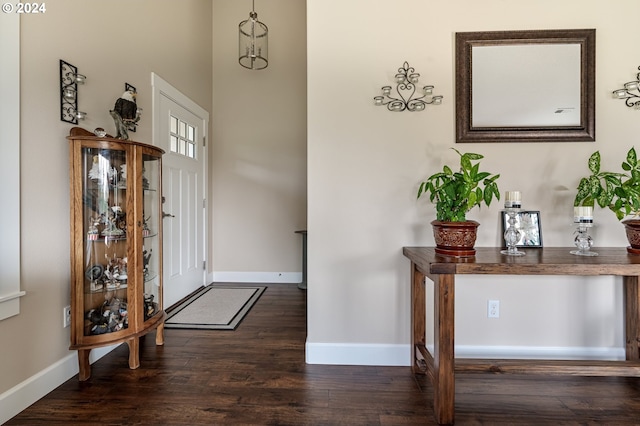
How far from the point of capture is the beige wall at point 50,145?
1.58 m

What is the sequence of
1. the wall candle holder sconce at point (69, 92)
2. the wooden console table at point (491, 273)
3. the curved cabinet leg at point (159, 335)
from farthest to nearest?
the curved cabinet leg at point (159, 335) → the wall candle holder sconce at point (69, 92) → the wooden console table at point (491, 273)

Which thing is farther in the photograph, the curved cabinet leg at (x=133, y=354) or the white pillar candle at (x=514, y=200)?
the curved cabinet leg at (x=133, y=354)

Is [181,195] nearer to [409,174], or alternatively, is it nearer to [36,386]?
[36,386]

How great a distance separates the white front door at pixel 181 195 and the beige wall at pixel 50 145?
70 centimetres

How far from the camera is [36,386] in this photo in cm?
162

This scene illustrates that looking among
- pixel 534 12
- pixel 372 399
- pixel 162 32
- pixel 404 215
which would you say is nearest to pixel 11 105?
pixel 162 32

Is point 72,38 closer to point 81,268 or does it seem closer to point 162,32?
point 162,32

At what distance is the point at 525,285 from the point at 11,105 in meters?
2.99

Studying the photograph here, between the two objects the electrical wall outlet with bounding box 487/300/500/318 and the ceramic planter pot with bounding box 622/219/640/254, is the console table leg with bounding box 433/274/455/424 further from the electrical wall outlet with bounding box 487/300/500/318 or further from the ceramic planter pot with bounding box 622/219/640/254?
the ceramic planter pot with bounding box 622/219/640/254

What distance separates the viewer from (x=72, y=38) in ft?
6.13

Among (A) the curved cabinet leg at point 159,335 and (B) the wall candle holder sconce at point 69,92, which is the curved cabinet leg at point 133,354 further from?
(B) the wall candle holder sconce at point 69,92

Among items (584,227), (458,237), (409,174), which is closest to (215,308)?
(409,174)

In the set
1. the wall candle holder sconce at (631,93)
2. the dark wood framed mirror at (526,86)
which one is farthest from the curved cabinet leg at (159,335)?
the wall candle holder sconce at (631,93)

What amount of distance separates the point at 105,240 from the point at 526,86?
2.74 m
